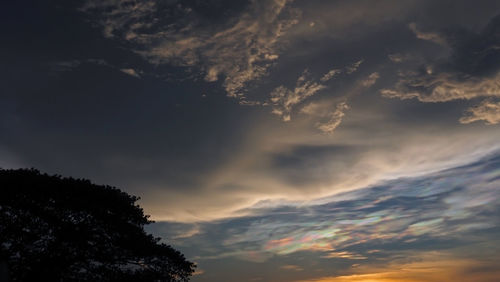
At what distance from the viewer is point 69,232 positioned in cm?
2103

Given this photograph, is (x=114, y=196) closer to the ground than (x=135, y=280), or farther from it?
farther from it

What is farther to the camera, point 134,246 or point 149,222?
point 149,222

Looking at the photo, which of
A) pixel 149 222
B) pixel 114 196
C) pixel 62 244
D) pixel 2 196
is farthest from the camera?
pixel 149 222

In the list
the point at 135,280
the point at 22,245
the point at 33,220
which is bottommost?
the point at 135,280

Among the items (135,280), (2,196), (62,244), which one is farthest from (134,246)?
(2,196)

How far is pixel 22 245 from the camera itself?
19953mm

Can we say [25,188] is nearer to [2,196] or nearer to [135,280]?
[2,196]

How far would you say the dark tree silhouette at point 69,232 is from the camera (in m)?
19.9

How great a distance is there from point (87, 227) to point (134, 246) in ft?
9.46

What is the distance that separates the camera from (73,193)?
2130 cm

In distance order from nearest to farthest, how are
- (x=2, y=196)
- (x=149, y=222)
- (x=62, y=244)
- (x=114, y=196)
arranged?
(x=2, y=196), (x=62, y=244), (x=114, y=196), (x=149, y=222)

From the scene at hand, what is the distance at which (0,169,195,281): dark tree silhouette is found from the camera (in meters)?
19.9

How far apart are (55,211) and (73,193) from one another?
1.31 meters

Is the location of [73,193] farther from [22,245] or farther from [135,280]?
[135,280]
